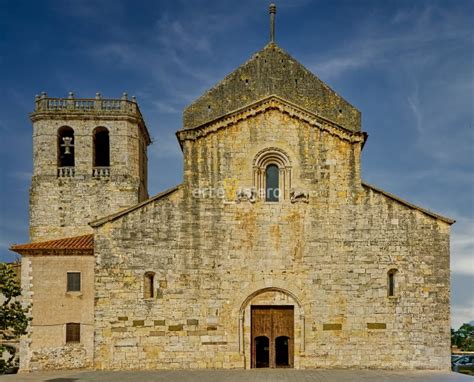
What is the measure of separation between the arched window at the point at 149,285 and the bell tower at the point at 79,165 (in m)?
10.4

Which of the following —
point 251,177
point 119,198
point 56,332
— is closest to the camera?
point 251,177

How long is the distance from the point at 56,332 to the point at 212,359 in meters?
7.04

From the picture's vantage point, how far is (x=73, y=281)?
2456 cm

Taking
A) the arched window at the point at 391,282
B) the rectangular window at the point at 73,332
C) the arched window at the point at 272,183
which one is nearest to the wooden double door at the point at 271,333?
the arched window at the point at 391,282

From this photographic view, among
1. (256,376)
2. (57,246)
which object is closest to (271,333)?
(256,376)

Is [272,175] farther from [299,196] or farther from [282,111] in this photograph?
[282,111]

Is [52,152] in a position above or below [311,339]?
above

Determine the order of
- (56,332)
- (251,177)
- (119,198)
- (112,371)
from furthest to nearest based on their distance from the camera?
(119,198) → (56,332) → (251,177) → (112,371)

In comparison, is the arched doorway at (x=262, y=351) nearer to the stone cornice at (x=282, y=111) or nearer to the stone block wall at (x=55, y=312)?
the stone block wall at (x=55, y=312)

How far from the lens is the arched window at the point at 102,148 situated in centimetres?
3333

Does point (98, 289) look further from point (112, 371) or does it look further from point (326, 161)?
point (326, 161)

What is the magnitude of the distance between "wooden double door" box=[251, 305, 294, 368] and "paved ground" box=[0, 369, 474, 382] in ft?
3.25

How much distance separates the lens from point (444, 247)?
72.7ft

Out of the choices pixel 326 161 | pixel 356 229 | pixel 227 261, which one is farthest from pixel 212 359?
pixel 326 161
